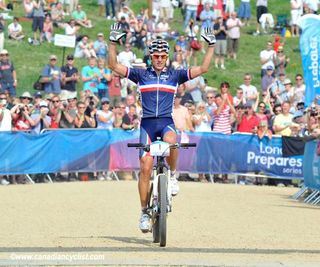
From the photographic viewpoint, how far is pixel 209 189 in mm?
22125

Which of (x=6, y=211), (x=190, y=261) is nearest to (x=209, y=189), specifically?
(x=6, y=211)

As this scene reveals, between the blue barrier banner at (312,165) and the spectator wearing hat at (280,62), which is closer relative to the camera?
the blue barrier banner at (312,165)

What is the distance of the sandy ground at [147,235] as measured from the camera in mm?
10633

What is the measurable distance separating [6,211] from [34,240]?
419cm

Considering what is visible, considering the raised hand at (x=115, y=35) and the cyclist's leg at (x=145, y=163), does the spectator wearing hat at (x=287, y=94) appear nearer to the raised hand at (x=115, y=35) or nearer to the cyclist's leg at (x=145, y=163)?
the cyclist's leg at (x=145, y=163)

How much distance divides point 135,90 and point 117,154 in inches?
231

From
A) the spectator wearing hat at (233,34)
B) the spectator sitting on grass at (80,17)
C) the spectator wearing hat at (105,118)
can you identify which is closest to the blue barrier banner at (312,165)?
the spectator wearing hat at (105,118)

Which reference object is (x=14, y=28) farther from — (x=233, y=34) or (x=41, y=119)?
(x=41, y=119)

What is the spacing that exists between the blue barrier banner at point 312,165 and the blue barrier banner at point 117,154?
3237 millimetres

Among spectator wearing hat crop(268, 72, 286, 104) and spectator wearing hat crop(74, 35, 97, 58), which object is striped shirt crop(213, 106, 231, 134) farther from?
spectator wearing hat crop(74, 35, 97, 58)

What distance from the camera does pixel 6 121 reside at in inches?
896

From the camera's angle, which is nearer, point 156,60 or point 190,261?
point 190,261

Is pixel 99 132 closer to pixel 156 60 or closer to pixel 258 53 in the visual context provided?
pixel 156 60

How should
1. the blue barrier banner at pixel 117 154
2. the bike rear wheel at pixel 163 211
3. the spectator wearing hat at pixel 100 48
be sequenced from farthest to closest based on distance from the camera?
the spectator wearing hat at pixel 100 48 → the blue barrier banner at pixel 117 154 → the bike rear wheel at pixel 163 211
